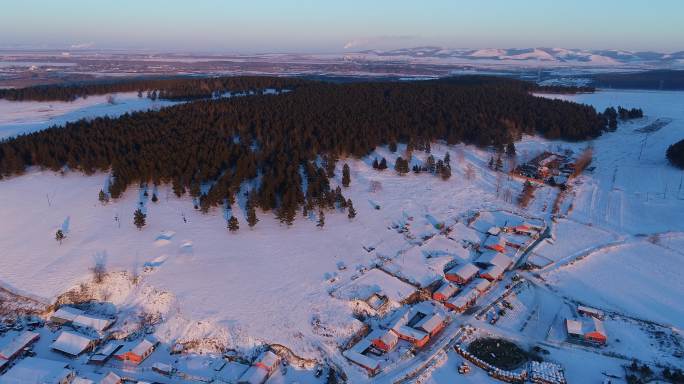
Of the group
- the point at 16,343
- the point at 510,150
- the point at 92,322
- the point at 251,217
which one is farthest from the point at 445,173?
the point at 16,343

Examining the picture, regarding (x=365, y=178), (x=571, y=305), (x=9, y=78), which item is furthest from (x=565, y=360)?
(x=9, y=78)

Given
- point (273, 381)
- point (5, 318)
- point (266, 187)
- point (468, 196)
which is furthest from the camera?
point (468, 196)

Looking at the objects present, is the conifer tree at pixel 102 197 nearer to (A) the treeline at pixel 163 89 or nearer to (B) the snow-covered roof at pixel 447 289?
(B) the snow-covered roof at pixel 447 289

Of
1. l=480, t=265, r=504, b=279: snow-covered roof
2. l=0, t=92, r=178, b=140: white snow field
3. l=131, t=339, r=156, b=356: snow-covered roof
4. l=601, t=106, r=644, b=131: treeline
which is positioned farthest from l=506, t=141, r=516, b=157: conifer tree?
l=0, t=92, r=178, b=140: white snow field

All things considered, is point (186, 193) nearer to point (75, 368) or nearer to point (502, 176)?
point (75, 368)

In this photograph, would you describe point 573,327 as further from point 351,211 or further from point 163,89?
point 163,89

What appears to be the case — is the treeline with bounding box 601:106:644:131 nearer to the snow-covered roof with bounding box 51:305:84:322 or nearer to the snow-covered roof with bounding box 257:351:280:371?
the snow-covered roof with bounding box 257:351:280:371
